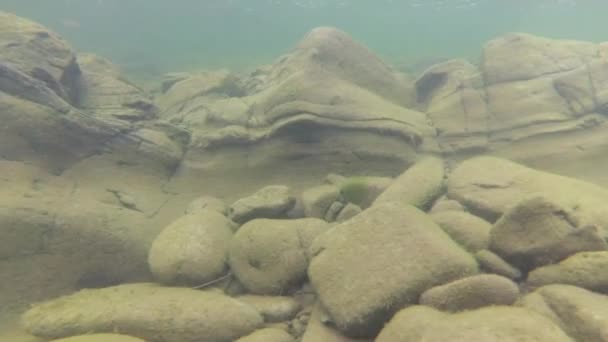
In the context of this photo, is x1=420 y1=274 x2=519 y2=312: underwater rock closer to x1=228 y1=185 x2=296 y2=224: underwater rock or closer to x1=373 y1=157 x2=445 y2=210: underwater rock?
x1=373 y1=157 x2=445 y2=210: underwater rock

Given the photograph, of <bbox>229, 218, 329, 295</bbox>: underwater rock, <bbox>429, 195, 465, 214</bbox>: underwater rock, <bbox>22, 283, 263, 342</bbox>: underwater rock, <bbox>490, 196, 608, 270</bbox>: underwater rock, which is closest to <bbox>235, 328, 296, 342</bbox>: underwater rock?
<bbox>22, 283, 263, 342</bbox>: underwater rock

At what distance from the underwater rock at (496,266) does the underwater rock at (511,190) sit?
3.32ft

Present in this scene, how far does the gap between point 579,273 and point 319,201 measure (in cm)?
299

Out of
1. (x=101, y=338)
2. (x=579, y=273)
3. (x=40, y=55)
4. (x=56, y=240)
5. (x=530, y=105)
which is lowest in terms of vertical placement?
(x=56, y=240)

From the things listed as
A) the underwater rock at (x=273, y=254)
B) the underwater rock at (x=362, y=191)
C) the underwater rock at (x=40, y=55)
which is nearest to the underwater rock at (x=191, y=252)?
the underwater rock at (x=273, y=254)

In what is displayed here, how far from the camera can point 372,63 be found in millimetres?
7855

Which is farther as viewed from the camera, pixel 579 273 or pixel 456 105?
pixel 456 105

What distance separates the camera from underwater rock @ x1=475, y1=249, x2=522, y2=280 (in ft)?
10.8

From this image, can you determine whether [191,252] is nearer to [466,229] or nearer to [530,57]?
[466,229]

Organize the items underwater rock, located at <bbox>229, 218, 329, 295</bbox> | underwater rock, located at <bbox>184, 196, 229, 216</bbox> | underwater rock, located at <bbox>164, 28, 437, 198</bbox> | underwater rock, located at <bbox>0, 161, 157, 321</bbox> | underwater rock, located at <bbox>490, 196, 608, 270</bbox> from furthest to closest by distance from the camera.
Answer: underwater rock, located at <bbox>164, 28, 437, 198</bbox> < underwater rock, located at <bbox>184, 196, 229, 216</bbox> < underwater rock, located at <bbox>0, 161, 157, 321</bbox> < underwater rock, located at <bbox>229, 218, 329, 295</bbox> < underwater rock, located at <bbox>490, 196, 608, 270</bbox>

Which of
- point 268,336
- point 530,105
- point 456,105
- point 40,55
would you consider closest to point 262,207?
point 268,336

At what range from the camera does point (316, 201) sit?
5.10 m

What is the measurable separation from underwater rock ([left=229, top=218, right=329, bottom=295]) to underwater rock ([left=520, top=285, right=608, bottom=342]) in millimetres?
2159

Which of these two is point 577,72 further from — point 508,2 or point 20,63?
point 508,2
